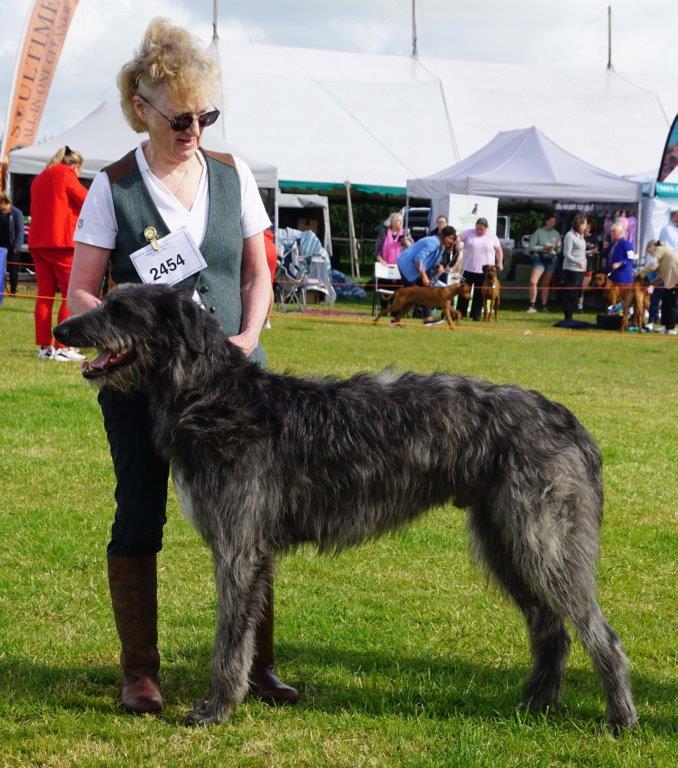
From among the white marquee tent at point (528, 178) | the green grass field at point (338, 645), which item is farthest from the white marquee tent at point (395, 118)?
the green grass field at point (338, 645)

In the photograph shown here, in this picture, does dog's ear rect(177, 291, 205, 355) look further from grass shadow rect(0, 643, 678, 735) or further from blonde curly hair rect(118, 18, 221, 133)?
grass shadow rect(0, 643, 678, 735)

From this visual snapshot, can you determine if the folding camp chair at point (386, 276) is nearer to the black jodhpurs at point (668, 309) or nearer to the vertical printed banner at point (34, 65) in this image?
the black jodhpurs at point (668, 309)

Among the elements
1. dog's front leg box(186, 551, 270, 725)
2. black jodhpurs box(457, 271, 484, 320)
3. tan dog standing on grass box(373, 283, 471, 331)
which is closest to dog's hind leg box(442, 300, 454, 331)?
tan dog standing on grass box(373, 283, 471, 331)

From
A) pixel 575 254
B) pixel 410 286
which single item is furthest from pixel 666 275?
pixel 410 286

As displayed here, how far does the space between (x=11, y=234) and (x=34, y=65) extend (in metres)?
5.51

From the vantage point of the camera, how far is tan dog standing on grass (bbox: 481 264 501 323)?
779 inches

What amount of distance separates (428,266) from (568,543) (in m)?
16.1

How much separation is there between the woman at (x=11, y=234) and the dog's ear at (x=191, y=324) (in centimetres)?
1796

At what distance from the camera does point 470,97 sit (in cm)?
2898

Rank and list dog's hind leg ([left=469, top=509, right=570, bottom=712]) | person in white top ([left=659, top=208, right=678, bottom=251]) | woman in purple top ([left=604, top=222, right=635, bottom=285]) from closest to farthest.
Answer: dog's hind leg ([left=469, top=509, right=570, bottom=712])
person in white top ([left=659, top=208, right=678, bottom=251])
woman in purple top ([left=604, top=222, right=635, bottom=285])

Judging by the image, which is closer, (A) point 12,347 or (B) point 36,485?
(B) point 36,485

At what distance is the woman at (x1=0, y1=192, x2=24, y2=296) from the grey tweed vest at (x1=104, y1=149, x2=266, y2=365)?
57.7 ft

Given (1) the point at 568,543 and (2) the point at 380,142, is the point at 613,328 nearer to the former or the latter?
(2) the point at 380,142

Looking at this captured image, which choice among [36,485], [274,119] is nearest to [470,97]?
[274,119]
